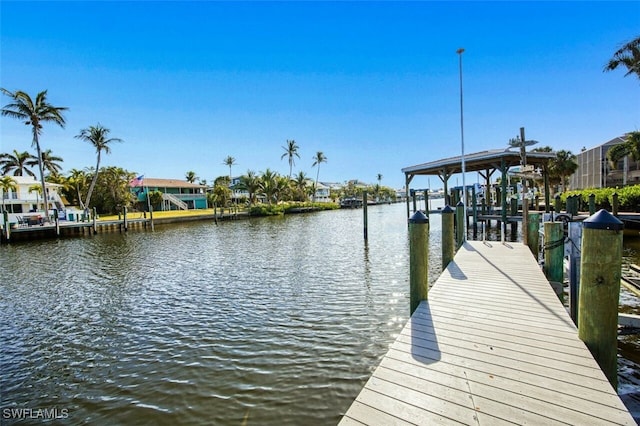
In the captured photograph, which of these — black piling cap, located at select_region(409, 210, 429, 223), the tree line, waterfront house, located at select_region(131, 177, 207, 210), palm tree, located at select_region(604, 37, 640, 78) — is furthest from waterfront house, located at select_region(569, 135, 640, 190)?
waterfront house, located at select_region(131, 177, 207, 210)

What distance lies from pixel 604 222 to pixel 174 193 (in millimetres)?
68368

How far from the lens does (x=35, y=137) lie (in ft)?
106

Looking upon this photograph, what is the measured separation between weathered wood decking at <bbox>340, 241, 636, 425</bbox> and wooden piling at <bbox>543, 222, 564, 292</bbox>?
7.22ft

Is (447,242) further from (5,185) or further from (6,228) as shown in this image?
(5,185)

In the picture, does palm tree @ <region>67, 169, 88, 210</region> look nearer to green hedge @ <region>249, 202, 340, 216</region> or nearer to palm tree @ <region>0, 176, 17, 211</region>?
palm tree @ <region>0, 176, 17, 211</region>

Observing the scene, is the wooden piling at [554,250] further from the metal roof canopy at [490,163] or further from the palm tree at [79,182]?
the palm tree at [79,182]

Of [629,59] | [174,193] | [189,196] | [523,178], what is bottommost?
[523,178]

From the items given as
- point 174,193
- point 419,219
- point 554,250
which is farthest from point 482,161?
point 174,193

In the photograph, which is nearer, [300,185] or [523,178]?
[523,178]

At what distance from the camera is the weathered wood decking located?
2623 mm

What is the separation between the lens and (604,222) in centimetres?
339

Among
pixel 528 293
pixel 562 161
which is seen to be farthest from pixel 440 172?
pixel 562 161

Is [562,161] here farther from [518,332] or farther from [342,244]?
[518,332]

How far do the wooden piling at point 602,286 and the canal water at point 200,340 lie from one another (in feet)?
10.0
